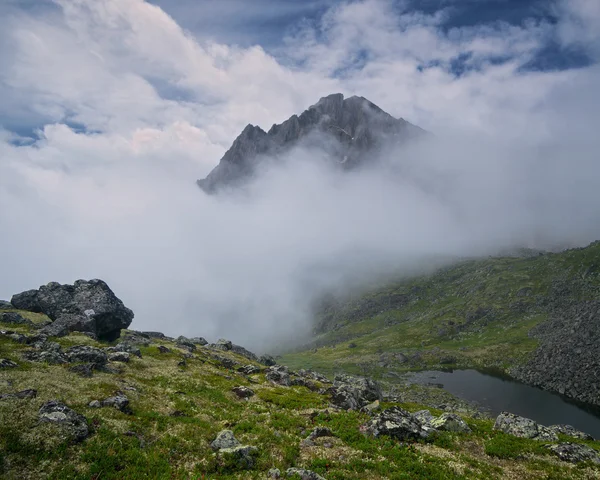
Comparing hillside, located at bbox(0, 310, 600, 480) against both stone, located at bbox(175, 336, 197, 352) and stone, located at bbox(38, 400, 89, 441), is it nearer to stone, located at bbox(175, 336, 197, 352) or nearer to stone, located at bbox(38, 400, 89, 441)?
stone, located at bbox(38, 400, 89, 441)

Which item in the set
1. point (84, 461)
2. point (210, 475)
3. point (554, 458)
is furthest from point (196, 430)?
point (554, 458)

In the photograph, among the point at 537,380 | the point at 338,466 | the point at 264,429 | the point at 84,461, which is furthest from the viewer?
the point at 537,380

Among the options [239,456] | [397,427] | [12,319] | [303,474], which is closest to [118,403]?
[239,456]

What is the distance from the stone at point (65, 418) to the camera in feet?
70.8

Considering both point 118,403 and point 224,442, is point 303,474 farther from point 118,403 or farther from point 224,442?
point 118,403

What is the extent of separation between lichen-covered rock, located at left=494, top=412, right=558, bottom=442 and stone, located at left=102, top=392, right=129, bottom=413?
36098 millimetres

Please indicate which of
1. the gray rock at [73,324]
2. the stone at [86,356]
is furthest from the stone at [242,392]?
the gray rock at [73,324]

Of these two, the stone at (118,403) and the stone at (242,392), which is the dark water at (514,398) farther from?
the stone at (118,403)

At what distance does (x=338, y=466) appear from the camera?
22422 millimetres

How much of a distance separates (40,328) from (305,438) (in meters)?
56.8

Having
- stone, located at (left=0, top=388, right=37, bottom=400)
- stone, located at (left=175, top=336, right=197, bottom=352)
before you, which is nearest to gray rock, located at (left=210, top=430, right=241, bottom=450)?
stone, located at (left=0, top=388, right=37, bottom=400)

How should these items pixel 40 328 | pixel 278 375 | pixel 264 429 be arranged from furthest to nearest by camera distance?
pixel 278 375 < pixel 40 328 < pixel 264 429

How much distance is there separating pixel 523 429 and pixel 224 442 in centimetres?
2913

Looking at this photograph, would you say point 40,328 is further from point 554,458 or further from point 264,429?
point 554,458
